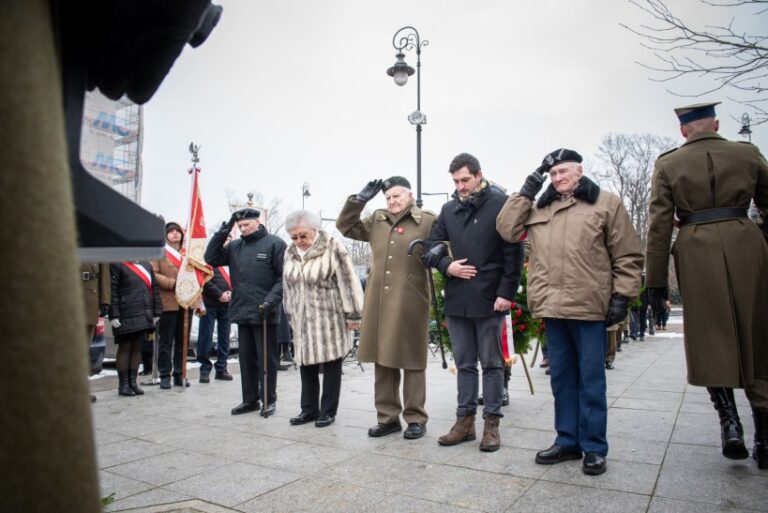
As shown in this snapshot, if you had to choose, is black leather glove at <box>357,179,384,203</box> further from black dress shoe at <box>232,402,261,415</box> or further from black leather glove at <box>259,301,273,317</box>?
black dress shoe at <box>232,402,261,415</box>

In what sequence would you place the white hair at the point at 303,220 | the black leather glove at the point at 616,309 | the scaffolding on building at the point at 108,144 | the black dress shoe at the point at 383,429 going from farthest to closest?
the white hair at the point at 303,220, the black dress shoe at the point at 383,429, the black leather glove at the point at 616,309, the scaffolding on building at the point at 108,144

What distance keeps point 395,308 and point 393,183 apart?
1.21 meters

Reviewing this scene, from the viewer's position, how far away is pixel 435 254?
4.94 meters

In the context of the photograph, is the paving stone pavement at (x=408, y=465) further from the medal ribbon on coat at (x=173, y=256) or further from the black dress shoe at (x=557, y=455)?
the medal ribbon on coat at (x=173, y=256)

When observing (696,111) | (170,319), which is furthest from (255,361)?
(696,111)

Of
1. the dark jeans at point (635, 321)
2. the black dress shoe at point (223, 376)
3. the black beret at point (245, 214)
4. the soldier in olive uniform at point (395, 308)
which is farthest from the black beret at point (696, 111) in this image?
the dark jeans at point (635, 321)

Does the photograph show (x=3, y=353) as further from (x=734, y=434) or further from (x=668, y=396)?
(x=668, y=396)

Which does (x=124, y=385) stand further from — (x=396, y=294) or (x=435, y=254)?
(x=435, y=254)

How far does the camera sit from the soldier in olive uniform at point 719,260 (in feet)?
12.2

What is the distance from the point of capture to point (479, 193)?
495cm

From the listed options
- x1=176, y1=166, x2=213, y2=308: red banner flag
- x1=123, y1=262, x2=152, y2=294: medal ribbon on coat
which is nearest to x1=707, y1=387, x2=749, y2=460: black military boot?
x1=176, y1=166, x2=213, y2=308: red banner flag

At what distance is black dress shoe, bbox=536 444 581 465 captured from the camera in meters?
4.05

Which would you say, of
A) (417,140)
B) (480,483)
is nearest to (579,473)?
(480,483)

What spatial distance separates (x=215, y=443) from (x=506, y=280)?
112 inches
